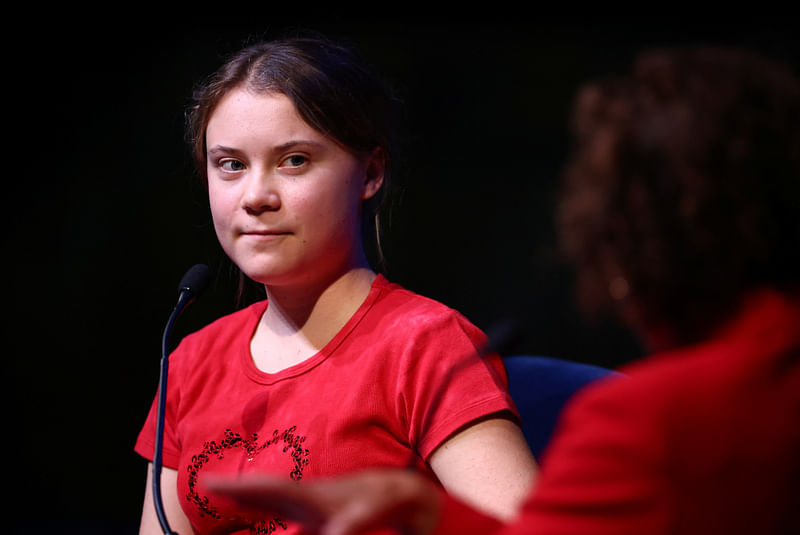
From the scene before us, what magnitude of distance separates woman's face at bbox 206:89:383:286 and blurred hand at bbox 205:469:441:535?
22.7 inches

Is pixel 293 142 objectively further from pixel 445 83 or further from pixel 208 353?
pixel 445 83

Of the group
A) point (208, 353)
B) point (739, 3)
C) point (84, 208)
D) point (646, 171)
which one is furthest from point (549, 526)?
point (84, 208)

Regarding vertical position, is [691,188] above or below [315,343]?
above

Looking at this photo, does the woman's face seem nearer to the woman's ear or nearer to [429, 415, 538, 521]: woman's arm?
the woman's ear

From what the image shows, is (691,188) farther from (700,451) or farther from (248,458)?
(248,458)

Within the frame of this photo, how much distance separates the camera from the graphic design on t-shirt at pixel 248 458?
1.19 m

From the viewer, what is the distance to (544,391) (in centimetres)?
157

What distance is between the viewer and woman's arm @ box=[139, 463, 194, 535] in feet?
4.58

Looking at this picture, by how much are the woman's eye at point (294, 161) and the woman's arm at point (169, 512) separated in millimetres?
539

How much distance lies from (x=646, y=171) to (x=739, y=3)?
146 centimetres

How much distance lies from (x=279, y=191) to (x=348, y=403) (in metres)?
0.32

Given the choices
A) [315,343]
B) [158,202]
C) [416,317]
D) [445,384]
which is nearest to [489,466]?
[445,384]

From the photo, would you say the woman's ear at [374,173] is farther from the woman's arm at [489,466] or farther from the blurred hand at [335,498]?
the blurred hand at [335,498]

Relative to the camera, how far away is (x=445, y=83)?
2260 mm
